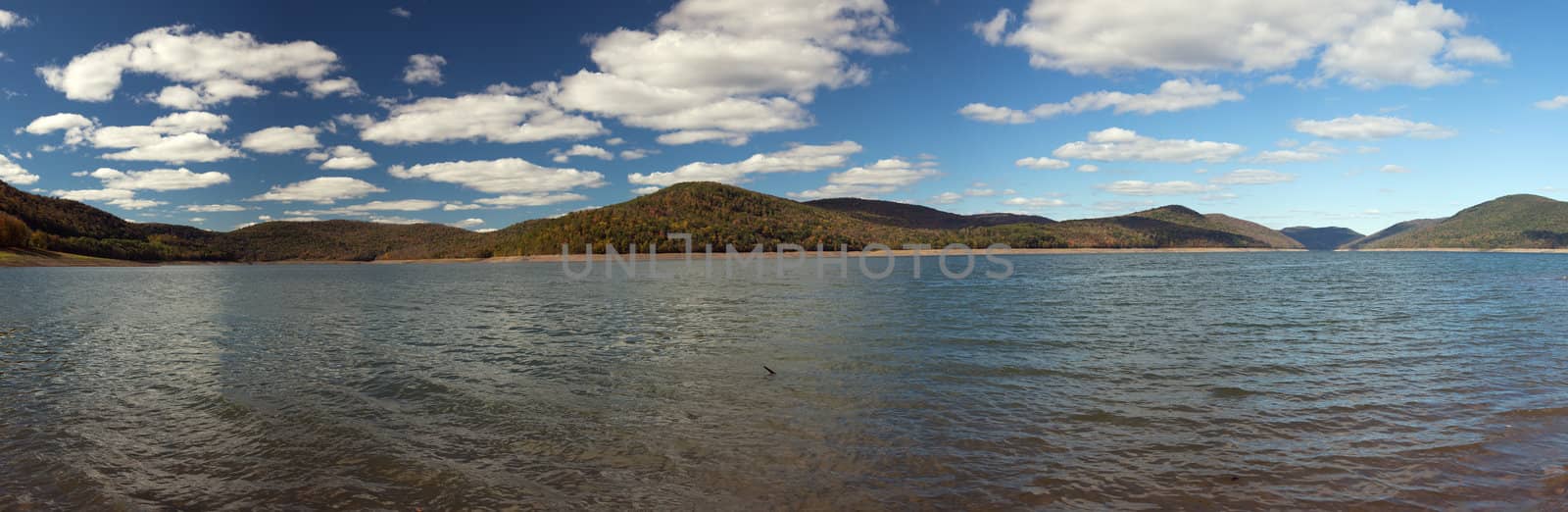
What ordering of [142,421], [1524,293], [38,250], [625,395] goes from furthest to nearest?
[38,250]
[1524,293]
[625,395]
[142,421]

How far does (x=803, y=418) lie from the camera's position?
1359 centimetres

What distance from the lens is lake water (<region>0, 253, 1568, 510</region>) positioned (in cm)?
952

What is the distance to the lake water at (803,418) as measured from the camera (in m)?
9.52

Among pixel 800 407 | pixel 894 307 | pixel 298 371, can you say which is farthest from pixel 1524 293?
pixel 298 371

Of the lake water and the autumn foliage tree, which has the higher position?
the autumn foliage tree

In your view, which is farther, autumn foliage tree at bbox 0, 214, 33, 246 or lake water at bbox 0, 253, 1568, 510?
autumn foliage tree at bbox 0, 214, 33, 246

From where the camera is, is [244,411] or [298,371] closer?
[244,411]

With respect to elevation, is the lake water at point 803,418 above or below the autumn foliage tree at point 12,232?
below

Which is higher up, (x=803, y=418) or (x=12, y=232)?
(x=12, y=232)

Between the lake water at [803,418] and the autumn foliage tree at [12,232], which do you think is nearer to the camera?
the lake water at [803,418]

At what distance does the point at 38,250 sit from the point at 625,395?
860 ft

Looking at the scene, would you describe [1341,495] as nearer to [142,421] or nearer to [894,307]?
[142,421]

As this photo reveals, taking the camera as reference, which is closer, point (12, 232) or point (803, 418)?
point (803, 418)

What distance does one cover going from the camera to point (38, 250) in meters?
190
